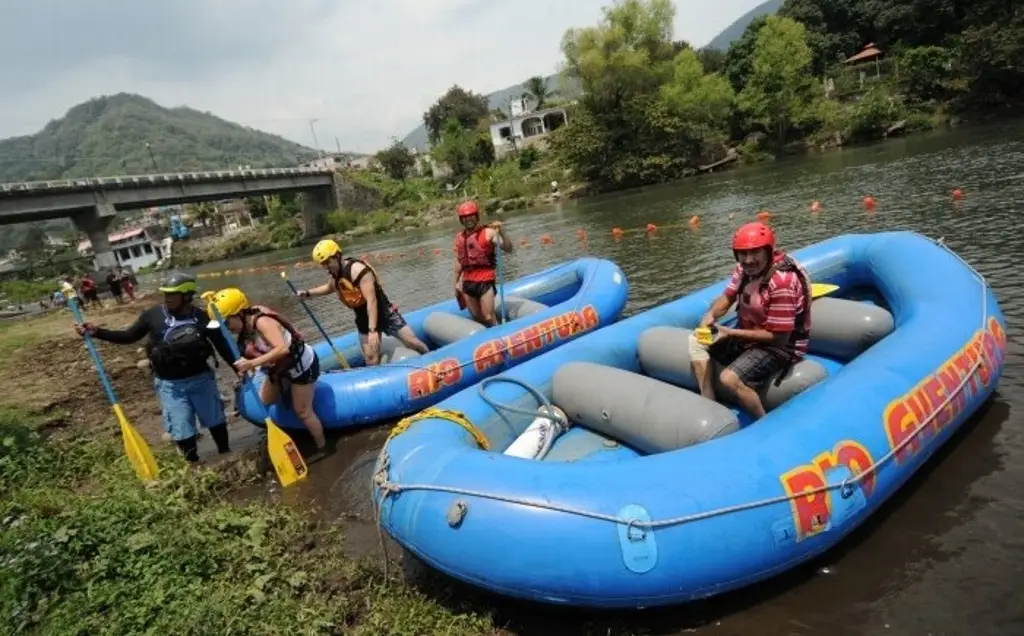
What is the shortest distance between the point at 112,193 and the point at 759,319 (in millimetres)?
45306

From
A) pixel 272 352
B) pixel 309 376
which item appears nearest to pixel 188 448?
pixel 309 376

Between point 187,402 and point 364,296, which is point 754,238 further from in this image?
point 187,402

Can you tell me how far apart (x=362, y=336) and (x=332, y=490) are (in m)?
2.03

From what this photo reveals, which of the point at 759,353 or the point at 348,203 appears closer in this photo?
the point at 759,353

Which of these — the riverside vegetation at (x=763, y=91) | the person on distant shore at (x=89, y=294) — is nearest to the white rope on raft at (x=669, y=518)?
the person on distant shore at (x=89, y=294)

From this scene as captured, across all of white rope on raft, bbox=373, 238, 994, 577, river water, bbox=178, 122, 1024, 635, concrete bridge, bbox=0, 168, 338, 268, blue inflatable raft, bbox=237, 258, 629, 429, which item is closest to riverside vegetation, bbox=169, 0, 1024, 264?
concrete bridge, bbox=0, 168, 338, 268

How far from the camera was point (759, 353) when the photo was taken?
4180 mm

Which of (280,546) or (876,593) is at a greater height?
(280,546)

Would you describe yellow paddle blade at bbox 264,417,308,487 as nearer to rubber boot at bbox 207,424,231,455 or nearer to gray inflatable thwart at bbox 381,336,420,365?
rubber boot at bbox 207,424,231,455

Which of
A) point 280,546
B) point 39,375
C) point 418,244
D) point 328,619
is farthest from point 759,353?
point 418,244

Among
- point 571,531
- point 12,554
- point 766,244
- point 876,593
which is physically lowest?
point 876,593

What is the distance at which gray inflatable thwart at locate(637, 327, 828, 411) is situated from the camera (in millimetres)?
4215

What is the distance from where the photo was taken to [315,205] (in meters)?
57.2

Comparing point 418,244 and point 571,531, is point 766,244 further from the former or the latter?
point 418,244
